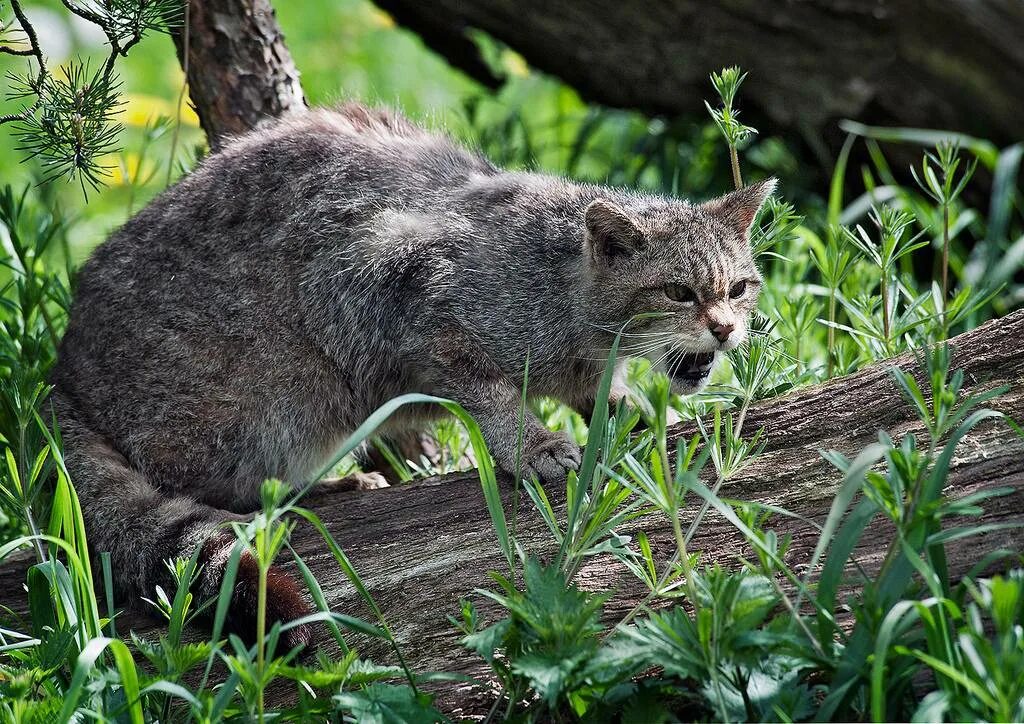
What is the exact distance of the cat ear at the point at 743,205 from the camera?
330 cm

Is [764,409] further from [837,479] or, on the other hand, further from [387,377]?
[387,377]

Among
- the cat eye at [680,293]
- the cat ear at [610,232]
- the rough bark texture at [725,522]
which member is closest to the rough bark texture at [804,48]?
the cat ear at [610,232]

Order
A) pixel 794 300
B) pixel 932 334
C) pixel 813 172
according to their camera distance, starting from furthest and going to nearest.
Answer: pixel 813 172, pixel 794 300, pixel 932 334

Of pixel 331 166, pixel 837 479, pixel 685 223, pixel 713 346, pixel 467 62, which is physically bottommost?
pixel 837 479

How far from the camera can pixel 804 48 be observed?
4938 millimetres

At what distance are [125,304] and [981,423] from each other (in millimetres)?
2454

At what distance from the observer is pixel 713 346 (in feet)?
10.3

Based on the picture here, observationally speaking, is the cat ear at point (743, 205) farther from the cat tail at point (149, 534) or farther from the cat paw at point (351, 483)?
the cat tail at point (149, 534)

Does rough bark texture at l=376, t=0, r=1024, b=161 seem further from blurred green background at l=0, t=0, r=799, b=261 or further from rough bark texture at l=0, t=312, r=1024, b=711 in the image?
rough bark texture at l=0, t=312, r=1024, b=711

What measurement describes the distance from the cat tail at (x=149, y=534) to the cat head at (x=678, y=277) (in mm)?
1210

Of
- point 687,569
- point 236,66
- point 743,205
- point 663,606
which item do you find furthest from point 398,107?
point 687,569

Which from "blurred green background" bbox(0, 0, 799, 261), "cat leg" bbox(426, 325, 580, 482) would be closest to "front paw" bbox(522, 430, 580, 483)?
"cat leg" bbox(426, 325, 580, 482)

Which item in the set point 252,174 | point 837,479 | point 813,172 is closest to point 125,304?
point 252,174

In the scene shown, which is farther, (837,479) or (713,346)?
(713,346)
